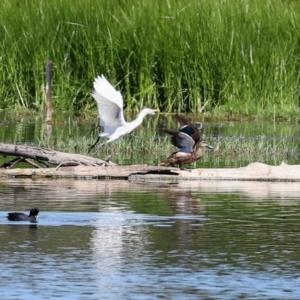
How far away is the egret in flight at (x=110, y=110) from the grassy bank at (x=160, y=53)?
9.35 meters

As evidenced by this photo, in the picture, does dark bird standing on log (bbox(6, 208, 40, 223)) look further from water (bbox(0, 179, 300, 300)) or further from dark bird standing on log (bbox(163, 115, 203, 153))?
dark bird standing on log (bbox(163, 115, 203, 153))

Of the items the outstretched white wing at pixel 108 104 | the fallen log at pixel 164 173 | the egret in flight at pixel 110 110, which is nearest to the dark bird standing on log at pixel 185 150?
the fallen log at pixel 164 173

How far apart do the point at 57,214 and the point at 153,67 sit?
14.7 m

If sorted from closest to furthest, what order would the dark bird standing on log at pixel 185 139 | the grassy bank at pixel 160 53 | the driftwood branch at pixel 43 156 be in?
1. the driftwood branch at pixel 43 156
2. the dark bird standing on log at pixel 185 139
3. the grassy bank at pixel 160 53

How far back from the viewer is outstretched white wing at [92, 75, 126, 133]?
16859 mm

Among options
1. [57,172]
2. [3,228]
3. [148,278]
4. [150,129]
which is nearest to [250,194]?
[57,172]

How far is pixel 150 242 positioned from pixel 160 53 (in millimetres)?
15946

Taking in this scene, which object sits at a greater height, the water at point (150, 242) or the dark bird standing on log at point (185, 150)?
the dark bird standing on log at point (185, 150)

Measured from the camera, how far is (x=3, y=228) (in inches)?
480

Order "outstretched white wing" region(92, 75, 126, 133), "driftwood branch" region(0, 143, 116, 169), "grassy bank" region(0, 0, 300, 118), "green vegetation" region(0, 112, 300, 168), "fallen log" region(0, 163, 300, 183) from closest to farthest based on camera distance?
"fallen log" region(0, 163, 300, 183) < "driftwood branch" region(0, 143, 116, 169) < "outstretched white wing" region(92, 75, 126, 133) < "green vegetation" region(0, 112, 300, 168) < "grassy bank" region(0, 0, 300, 118)

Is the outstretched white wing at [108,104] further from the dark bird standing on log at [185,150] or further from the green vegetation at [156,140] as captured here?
the green vegetation at [156,140]

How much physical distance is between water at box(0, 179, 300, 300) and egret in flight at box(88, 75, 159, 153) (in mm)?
1388

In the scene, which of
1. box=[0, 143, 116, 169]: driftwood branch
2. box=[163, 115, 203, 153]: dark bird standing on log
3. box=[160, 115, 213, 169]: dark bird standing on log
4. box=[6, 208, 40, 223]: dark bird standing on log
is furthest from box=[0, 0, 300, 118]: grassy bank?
box=[6, 208, 40, 223]: dark bird standing on log

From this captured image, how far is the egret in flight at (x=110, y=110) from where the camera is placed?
16875 mm
